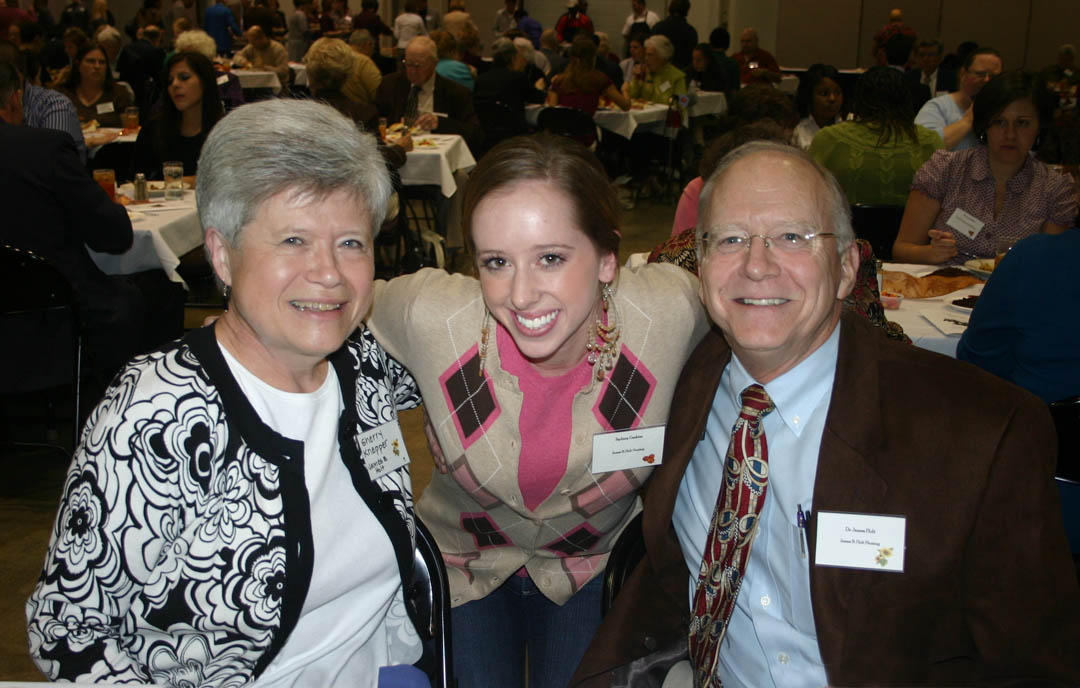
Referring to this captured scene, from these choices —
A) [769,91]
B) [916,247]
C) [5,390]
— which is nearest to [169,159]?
[5,390]

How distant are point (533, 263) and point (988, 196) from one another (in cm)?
286

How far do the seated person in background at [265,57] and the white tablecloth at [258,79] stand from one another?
0.22m

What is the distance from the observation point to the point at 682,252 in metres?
2.75

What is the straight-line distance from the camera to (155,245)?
4.25m

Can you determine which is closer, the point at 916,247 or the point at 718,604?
the point at 718,604

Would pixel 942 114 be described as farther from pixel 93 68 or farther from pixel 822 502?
pixel 93 68

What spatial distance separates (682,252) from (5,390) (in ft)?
9.07

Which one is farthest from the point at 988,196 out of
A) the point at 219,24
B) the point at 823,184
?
the point at 219,24

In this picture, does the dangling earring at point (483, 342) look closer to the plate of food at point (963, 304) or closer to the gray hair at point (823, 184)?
the gray hair at point (823, 184)

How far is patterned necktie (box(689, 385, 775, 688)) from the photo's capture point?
156 cm

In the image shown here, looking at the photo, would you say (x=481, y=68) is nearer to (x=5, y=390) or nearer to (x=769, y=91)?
(x=769, y=91)

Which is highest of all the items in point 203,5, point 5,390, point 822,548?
point 203,5

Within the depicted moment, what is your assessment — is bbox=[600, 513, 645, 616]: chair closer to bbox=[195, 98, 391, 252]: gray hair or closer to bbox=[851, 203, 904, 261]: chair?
bbox=[195, 98, 391, 252]: gray hair

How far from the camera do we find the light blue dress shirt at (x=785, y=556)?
1553 mm
